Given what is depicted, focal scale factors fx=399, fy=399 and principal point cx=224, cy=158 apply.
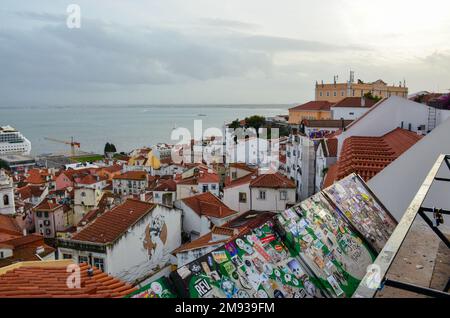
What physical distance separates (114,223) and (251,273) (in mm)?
7312

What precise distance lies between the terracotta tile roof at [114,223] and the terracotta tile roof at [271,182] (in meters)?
5.98

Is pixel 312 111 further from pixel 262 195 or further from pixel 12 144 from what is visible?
pixel 12 144

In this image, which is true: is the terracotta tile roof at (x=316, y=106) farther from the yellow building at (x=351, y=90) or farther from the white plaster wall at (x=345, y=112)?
the white plaster wall at (x=345, y=112)

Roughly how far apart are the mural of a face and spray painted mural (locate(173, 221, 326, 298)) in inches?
293

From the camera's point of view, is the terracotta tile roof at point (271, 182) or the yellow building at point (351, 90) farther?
the yellow building at point (351, 90)

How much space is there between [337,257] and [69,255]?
6822mm

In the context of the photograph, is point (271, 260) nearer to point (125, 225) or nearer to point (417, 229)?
point (417, 229)

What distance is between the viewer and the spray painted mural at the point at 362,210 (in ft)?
10.5

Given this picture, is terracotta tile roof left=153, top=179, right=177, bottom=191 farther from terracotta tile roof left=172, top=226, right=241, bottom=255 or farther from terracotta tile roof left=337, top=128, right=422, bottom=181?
terracotta tile roof left=337, top=128, right=422, bottom=181

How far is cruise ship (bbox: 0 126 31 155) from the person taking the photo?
73812mm

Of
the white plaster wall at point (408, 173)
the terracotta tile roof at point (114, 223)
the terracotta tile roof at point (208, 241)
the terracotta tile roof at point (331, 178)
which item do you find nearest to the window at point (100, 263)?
the terracotta tile roof at point (114, 223)

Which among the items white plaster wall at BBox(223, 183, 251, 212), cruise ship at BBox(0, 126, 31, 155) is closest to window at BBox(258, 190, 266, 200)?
white plaster wall at BBox(223, 183, 251, 212)

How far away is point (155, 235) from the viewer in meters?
10.0

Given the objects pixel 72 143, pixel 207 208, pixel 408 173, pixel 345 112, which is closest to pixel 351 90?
pixel 345 112
